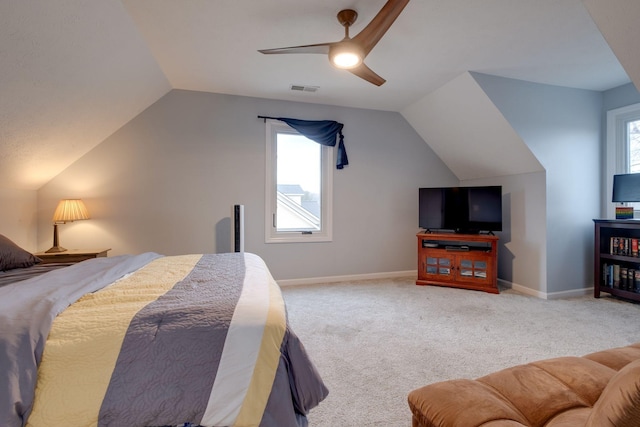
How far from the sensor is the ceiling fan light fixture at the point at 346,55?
1944 mm

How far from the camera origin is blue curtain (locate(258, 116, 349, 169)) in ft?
13.1

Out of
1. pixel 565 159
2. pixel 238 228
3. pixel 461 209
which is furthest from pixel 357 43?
pixel 565 159

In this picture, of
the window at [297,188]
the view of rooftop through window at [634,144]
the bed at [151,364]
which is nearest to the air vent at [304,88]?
the window at [297,188]

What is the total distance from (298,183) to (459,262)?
2423mm

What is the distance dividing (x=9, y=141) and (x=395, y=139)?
14.0ft

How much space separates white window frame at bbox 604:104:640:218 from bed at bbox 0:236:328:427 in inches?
176

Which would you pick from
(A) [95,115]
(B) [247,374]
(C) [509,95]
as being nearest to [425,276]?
(C) [509,95]

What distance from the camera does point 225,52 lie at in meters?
2.79

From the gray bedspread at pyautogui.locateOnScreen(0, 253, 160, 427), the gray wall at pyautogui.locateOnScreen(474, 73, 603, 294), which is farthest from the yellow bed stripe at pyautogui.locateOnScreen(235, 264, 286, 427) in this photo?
the gray wall at pyautogui.locateOnScreen(474, 73, 603, 294)

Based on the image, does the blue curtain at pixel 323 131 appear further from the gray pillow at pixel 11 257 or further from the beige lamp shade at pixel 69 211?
the gray pillow at pixel 11 257

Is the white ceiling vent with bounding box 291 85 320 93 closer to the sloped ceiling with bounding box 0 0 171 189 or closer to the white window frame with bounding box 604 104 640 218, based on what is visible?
the sloped ceiling with bounding box 0 0 171 189

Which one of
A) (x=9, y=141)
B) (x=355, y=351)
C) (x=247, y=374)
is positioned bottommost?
(x=355, y=351)

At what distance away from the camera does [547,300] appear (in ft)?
11.3

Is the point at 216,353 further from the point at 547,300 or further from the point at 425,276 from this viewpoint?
the point at 547,300
